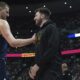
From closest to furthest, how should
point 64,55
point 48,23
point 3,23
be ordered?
point 3,23 < point 48,23 < point 64,55

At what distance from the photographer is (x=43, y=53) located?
3781mm

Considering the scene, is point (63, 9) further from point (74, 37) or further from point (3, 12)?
point (3, 12)

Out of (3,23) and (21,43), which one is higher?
(3,23)

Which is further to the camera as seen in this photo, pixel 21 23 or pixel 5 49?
pixel 21 23

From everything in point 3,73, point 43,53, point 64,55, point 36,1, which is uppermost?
point 43,53

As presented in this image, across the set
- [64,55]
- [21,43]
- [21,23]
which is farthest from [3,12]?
[21,23]

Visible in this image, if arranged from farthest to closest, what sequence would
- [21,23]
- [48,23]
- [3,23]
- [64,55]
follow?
[21,23] → [64,55] → [48,23] → [3,23]

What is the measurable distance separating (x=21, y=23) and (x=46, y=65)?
2341cm

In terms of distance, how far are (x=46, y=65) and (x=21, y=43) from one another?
430 mm

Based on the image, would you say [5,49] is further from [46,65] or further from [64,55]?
[64,55]

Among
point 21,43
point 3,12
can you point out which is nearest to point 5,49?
point 21,43

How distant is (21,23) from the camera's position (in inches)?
1065

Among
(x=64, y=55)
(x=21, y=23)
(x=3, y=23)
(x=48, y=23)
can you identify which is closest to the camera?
(x=3, y=23)

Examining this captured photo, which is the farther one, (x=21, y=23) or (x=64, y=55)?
(x=21, y=23)
